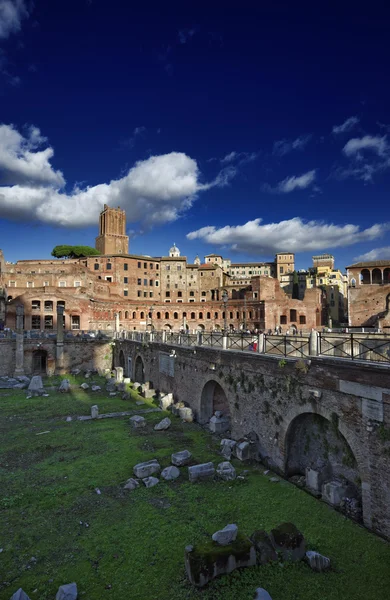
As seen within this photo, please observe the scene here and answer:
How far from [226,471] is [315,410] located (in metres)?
3.24

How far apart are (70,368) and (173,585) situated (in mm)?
30791

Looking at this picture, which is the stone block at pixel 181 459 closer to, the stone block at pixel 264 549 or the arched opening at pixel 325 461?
the arched opening at pixel 325 461

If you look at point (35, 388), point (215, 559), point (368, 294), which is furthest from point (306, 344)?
point (368, 294)

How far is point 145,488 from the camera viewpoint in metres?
10.0

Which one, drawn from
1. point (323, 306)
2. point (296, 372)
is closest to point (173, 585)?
point (296, 372)

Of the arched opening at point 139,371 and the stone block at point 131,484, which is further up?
the arched opening at point 139,371

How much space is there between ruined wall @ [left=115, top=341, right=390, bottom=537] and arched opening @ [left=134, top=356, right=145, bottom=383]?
1166cm

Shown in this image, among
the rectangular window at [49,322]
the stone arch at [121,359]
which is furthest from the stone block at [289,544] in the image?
the rectangular window at [49,322]

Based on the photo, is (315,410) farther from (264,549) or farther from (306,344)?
(264,549)

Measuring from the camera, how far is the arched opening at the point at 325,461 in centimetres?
879

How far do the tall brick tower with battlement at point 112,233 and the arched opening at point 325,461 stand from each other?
7192 cm

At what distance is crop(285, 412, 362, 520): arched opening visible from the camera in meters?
8.79

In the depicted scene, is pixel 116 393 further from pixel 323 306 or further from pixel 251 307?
pixel 323 306

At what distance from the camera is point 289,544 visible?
22.4 ft
